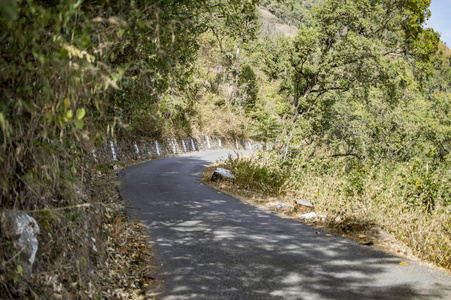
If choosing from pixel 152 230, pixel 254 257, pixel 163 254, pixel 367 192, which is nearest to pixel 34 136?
pixel 163 254

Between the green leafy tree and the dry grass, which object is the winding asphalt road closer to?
the dry grass

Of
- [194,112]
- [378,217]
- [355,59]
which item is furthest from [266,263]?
[194,112]

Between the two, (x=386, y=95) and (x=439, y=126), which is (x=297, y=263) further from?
(x=439, y=126)

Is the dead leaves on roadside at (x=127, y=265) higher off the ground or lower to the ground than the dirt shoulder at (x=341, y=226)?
higher

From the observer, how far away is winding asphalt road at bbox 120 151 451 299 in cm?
496

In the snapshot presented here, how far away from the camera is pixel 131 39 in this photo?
446 cm

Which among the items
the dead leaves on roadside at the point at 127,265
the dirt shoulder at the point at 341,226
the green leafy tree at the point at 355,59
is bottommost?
the dirt shoulder at the point at 341,226

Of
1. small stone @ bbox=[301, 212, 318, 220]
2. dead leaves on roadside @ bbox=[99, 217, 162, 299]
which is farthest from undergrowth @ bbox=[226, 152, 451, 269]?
dead leaves on roadside @ bbox=[99, 217, 162, 299]

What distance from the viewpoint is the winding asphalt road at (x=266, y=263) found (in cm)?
496

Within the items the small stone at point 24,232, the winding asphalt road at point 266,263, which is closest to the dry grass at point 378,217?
the winding asphalt road at point 266,263

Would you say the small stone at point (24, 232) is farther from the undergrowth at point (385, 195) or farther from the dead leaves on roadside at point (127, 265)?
the undergrowth at point (385, 195)

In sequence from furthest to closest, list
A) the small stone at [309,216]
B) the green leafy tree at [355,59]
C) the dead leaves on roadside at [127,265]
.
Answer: the green leafy tree at [355,59]
the small stone at [309,216]
the dead leaves on roadside at [127,265]

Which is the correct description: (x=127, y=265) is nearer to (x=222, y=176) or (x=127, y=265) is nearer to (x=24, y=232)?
(x=24, y=232)

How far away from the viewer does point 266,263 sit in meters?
5.97
